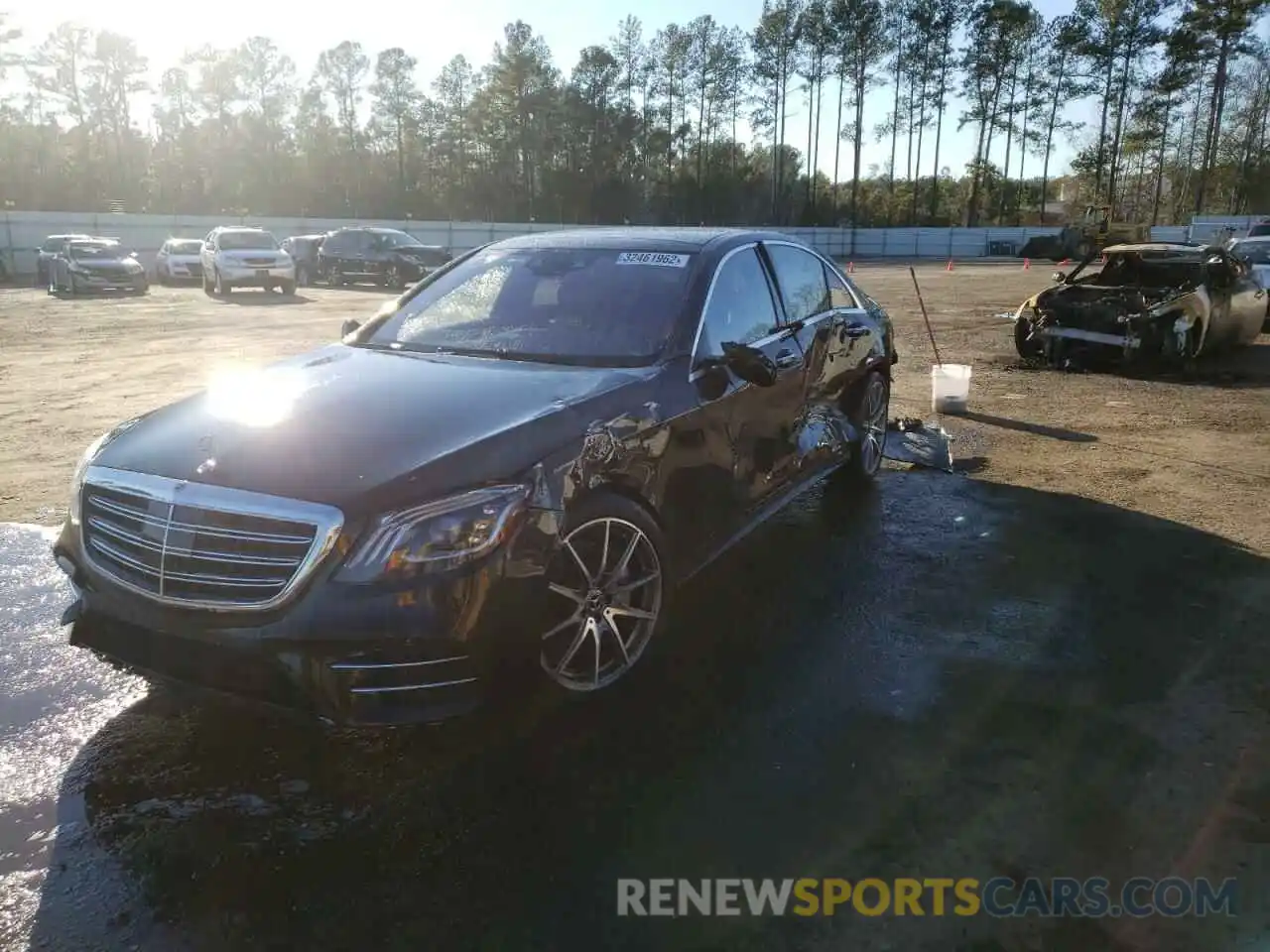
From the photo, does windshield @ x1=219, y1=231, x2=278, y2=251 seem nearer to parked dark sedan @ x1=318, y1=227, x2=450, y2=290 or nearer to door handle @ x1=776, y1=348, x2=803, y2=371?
parked dark sedan @ x1=318, y1=227, x2=450, y2=290

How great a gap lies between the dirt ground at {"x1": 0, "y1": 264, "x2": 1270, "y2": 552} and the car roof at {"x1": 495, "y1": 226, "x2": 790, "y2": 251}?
10.4ft

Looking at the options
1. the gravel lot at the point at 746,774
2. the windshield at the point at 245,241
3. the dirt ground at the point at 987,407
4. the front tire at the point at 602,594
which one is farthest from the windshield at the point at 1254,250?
the windshield at the point at 245,241

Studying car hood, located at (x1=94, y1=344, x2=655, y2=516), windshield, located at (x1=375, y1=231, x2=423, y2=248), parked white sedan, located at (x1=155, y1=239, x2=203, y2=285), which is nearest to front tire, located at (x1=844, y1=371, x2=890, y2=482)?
car hood, located at (x1=94, y1=344, x2=655, y2=516)

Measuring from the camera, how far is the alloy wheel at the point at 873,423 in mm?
6426

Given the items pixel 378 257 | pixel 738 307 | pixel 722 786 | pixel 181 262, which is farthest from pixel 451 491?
pixel 181 262

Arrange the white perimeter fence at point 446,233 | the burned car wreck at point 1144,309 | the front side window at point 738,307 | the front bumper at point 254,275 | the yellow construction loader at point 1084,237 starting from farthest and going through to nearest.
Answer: the yellow construction loader at point 1084,237, the white perimeter fence at point 446,233, the front bumper at point 254,275, the burned car wreck at point 1144,309, the front side window at point 738,307

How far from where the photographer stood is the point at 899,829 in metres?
2.88

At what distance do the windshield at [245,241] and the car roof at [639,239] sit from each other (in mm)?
22032

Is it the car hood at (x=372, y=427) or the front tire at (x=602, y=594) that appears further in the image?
the front tire at (x=602, y=594)

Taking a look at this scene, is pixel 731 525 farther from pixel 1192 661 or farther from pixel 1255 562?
pixel 1255 562

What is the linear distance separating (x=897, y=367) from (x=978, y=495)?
222 inches

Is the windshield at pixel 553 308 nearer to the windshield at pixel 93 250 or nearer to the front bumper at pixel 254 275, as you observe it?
the front bumper at pixel 254 275

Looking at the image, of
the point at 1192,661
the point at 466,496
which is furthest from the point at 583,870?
the point at 1192,661

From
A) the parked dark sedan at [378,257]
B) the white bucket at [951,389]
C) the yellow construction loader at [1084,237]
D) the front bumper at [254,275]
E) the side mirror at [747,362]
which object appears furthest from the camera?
the yellow construction loader at [1084,237]
